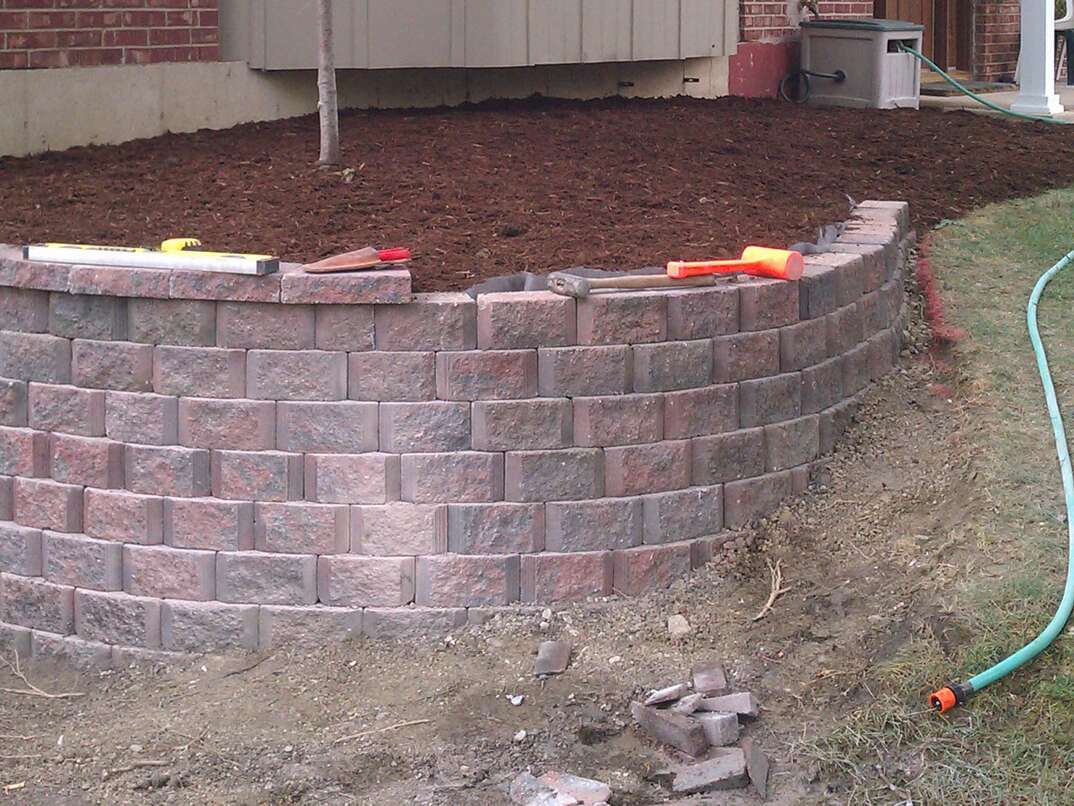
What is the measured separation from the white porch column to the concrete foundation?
11.5 feet

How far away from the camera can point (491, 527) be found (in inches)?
197

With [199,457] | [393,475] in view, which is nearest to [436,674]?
[393,475]

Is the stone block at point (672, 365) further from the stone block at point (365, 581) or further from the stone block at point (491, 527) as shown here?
the stone block at point (365, 581)

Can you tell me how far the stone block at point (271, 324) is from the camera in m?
4.95

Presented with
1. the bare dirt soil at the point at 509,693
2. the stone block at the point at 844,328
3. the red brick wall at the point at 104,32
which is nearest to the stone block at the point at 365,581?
the bare dirt soil at the point at 509,693

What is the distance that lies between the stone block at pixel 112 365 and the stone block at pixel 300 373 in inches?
14.8

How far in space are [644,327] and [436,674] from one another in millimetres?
1300

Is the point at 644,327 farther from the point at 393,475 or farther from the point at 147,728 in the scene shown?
the point at 147,728

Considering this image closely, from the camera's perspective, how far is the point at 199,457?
16.5ft

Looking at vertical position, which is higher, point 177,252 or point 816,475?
point 177,252

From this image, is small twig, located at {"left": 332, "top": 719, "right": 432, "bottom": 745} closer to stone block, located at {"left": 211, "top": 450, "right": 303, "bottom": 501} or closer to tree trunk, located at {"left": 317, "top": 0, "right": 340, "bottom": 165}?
stone block, located at {"left": 211, "top": 450, "right": 303, "bottom": 501}

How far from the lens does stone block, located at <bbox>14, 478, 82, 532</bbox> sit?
17.1 feet

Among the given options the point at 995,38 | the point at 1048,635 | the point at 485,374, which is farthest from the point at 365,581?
the point at 995,38

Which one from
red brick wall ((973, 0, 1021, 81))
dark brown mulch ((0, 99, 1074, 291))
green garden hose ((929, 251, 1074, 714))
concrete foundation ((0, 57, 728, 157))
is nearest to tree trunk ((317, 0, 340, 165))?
dark brown mulch ((0, 99, 1074, 291))
